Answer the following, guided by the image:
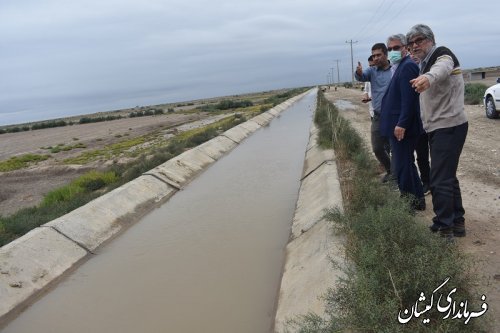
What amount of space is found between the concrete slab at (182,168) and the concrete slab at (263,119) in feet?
42.9

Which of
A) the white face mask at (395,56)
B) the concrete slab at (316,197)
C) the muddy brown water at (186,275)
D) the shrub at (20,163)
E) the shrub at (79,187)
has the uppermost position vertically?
the white face mask at (395,56)

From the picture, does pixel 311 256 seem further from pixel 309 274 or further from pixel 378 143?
pixel 378 143

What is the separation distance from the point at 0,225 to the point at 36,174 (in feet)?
34.5

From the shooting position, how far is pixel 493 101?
12.3 metres

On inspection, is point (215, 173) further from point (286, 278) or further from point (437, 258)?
point (437, 258)

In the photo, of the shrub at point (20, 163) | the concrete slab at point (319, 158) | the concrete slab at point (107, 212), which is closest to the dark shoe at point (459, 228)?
the concrete slab at point (319, 158)

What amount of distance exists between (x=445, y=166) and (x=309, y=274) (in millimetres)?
1798

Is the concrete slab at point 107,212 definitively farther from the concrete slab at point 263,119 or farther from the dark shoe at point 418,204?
the concrete slab at point 263,119

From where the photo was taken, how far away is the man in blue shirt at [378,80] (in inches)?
239

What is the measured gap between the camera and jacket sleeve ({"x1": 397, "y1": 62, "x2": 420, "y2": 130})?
4.82 metres

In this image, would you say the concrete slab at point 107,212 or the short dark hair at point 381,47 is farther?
the concrete slab at point 107,212

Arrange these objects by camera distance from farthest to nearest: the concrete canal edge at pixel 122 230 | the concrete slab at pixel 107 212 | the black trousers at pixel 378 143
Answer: the concrete slab at pixel 107 212 → the black trousers at pixel 378 143 → the concrete canal edge at pixel 122 230

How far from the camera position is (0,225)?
297 inches

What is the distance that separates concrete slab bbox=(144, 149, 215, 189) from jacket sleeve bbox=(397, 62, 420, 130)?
727 centimetres
